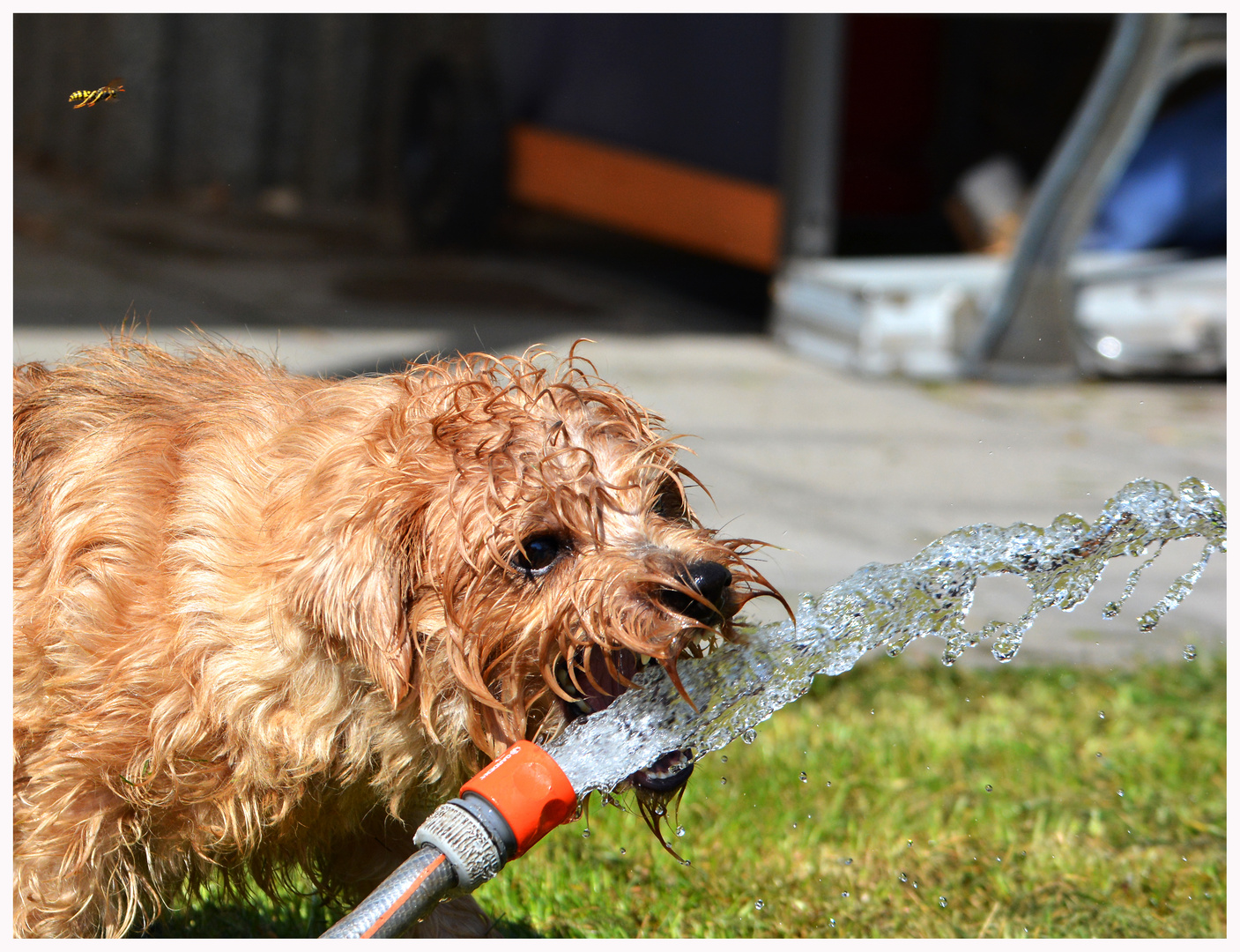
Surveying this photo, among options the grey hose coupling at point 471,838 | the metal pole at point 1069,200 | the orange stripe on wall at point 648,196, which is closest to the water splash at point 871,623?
the grey hose coupling at point 471,838

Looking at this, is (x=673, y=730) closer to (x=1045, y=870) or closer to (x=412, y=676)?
(x=412, y=676)

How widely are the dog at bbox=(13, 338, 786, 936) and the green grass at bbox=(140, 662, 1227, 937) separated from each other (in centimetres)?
81

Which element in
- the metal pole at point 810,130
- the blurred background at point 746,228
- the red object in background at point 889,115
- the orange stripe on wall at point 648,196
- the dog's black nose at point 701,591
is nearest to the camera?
the dog's black nose at point 701,591

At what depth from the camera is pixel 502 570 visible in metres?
2.21

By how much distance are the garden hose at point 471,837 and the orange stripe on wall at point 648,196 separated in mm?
8293

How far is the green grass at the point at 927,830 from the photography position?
3.27 meters

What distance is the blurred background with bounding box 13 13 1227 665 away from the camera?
717 centimetres

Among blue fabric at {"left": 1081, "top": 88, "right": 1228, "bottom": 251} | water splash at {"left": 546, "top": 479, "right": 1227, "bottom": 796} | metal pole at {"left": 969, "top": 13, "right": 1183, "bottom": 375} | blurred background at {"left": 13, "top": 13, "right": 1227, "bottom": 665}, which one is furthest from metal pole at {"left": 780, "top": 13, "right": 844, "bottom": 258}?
water splash at {"left": 546, "top": 479, "right": 1227, "bottom": 796}

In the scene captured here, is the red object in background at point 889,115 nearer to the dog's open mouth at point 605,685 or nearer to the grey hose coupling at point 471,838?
the dog's open mouth at point 605,685

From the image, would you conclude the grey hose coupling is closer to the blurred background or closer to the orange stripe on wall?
the blurred background

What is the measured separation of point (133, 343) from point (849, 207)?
9900 millimetres

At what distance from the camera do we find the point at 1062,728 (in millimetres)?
4605

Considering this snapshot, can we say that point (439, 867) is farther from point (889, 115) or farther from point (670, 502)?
point (889, 115)

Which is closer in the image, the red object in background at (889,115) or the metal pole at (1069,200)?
the metal pole at (1069,200)
